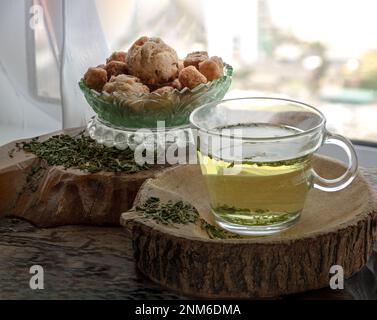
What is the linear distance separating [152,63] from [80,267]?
284 mm

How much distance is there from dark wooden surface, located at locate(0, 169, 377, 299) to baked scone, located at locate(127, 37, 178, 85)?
0.66 ft

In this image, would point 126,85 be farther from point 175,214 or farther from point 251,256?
point 251,256

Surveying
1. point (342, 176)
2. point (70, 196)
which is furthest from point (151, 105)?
point (342, 176)

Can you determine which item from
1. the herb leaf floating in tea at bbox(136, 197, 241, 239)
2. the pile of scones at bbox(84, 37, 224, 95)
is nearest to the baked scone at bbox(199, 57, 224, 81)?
the pile of scones at bbox(84, 37, 224, 95)

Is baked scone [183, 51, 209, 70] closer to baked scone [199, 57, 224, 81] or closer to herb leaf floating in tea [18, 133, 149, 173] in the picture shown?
baked scone [199, 57, 224, 81]

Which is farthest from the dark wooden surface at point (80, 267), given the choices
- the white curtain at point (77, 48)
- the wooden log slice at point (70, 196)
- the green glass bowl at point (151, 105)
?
the white curtain at point (77, 48)

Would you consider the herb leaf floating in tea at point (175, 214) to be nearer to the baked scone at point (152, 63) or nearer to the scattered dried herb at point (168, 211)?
the scattered dried herb at point (168, 211)

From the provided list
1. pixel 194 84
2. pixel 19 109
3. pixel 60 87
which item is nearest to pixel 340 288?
pixel 194 84

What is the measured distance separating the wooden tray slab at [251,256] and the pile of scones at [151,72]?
0.23 m

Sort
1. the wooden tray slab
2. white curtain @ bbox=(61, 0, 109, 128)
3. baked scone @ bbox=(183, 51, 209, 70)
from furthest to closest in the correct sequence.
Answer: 1. white curtain @ bbox=(61, 0, 109, 128)
2. baked scone @ bbox=(183, 51, 209, 70)
3. the wooden tray slab

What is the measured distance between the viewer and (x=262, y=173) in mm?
723

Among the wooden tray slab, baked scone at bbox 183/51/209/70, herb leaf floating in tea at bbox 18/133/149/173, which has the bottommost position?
the wooden tray slab

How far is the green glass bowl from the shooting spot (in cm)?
90
